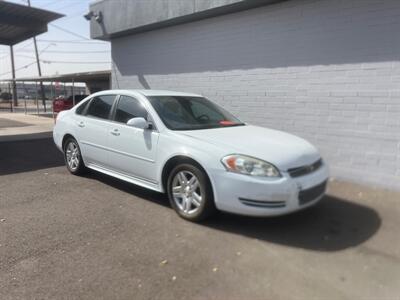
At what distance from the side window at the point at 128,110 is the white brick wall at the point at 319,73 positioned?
2.95 metres

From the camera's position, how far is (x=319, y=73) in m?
6.31

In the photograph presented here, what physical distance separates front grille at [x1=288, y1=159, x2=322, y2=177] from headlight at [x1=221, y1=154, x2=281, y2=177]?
0.19 metres

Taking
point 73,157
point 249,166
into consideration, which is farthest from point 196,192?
point 73,157

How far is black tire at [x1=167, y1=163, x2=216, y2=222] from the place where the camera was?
408cm

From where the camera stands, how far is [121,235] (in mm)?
3977

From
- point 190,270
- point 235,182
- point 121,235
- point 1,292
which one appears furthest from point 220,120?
point 1,292

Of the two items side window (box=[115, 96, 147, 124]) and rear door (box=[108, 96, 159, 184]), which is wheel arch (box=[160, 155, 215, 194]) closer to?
rear door (box=[108, 96, 159, 184])

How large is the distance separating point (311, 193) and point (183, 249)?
1556mm

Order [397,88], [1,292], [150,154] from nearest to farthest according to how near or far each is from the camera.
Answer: [1,292], [150,154], [397,88]

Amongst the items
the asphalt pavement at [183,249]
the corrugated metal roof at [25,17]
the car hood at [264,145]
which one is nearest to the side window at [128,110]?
the car hood at [264,145]

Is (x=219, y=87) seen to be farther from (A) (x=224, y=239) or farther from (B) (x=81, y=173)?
(A) (x=224, y=239)

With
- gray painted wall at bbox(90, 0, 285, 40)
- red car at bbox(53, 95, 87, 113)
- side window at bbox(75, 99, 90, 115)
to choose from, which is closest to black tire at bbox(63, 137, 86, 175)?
side window at bbox(75, 99, 90, 115)

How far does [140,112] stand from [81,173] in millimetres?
1976

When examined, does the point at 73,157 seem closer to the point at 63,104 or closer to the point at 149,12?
the point at 149,12
